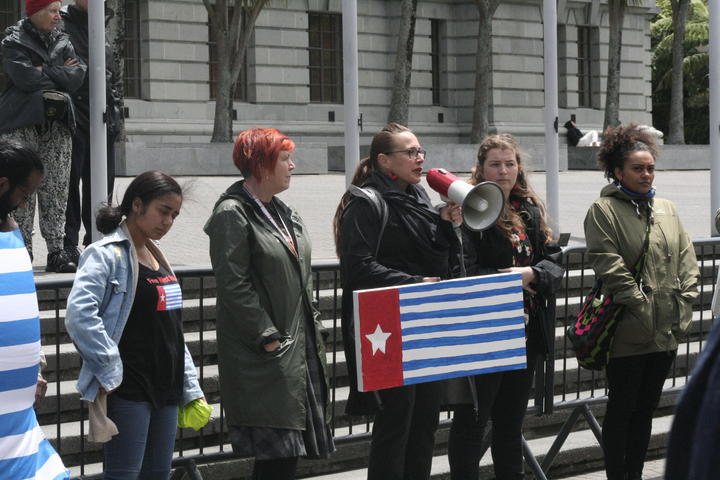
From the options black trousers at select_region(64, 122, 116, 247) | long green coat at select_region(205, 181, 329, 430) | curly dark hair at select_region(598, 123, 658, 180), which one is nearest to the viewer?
long green coat at select_region(205, 181, 329, 430)

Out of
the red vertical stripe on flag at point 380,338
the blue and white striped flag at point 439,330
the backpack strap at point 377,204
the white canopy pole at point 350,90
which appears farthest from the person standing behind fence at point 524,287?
the white canopy pole at point 350,90

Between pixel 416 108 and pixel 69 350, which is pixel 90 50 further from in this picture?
pixel 416 108

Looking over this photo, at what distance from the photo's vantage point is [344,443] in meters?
6.72

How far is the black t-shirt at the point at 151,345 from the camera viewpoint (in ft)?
15.5

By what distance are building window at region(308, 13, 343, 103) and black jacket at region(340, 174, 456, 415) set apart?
108ft

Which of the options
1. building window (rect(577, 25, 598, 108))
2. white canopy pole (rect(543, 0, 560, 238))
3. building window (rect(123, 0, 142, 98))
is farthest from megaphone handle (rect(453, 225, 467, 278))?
building window (rect(577, 25, 598, 108))

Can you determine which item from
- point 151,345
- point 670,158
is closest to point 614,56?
point 670,158

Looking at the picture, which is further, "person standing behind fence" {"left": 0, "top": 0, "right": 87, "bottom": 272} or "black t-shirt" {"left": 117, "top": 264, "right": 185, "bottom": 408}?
"person standing behind fence" {"left": 0, "top": 0, "right": 87, "bottom": 272}

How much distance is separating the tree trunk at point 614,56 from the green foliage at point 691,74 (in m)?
21.5

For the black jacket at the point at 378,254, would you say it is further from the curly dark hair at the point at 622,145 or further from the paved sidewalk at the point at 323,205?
the curly dark hair at the point at 622,145

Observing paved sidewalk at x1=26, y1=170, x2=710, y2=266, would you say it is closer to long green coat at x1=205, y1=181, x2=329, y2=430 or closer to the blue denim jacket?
long green coat at x1=205, y1=181, x2=329, y2=430

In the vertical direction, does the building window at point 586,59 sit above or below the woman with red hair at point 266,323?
above

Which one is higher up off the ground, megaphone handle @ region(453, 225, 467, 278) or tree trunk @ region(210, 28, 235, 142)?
tree trunk @ region(210, 28, 235, 142)

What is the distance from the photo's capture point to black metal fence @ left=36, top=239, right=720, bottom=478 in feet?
20.1
